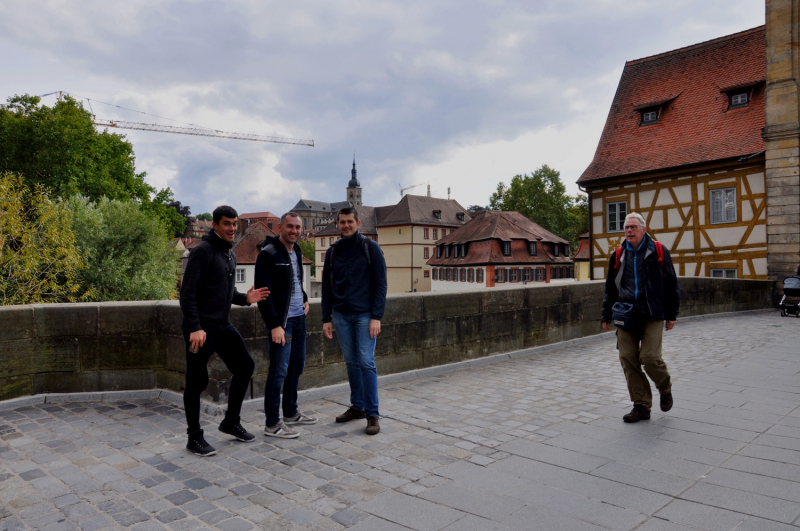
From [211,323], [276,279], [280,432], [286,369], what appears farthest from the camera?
[286,369]

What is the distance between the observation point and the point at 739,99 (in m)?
23.4

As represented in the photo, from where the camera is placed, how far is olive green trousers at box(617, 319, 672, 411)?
5.18 meters

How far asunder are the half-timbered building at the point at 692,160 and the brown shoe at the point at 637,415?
19587 mm

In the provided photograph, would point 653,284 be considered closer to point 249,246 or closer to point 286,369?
point 286,369

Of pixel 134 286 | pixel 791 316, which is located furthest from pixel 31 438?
pixel 134 286

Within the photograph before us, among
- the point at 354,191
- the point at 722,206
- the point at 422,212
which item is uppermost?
the point at 354,191

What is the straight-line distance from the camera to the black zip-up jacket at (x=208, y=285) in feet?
14.0

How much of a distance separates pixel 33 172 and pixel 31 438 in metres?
33.7

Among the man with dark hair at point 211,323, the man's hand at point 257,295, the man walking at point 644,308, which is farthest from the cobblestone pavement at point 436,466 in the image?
the man's hand at point 257,295

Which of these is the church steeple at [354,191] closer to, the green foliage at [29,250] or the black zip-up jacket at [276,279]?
the green foliage at [29,250]

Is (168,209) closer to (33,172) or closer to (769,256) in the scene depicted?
(33,172)


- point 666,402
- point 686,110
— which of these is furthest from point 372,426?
point 686,110

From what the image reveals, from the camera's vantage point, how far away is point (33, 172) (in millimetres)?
32844

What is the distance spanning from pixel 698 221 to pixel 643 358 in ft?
68.5
